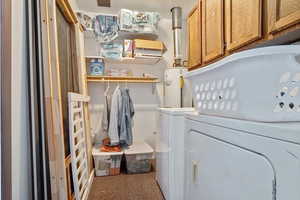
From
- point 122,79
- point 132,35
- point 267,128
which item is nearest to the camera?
point 267,128

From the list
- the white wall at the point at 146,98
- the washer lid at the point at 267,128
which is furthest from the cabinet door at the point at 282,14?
the white wall at the point at 146,98

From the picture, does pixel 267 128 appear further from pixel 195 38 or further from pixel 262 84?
pixel 195 38

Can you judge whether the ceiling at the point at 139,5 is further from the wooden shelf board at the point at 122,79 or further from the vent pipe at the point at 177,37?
the wooden shelf board at the point at 122,79

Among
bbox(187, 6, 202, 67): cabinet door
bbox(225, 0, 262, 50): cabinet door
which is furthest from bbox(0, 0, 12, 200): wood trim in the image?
bbox(187, 6, 202, 67): cabinet door

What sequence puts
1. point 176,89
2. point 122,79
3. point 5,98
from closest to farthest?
point 5,98
point 176,89
point 122,79

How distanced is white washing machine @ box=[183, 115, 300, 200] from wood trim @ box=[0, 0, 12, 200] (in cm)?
108

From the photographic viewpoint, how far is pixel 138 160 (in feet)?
8.68

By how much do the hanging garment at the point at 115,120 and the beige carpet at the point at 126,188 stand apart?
0.52m

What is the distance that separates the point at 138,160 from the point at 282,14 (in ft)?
7.59

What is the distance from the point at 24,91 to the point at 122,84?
1.99 m

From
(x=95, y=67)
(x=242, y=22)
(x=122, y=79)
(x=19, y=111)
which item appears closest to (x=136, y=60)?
(x=122, y=79)

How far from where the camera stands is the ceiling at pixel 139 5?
9.07 feet

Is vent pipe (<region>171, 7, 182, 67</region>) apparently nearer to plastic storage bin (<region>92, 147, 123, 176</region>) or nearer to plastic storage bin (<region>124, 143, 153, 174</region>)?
plastic storage bin (<region>124, 143, 153, 174</region>)

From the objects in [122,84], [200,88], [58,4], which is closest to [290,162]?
[200,88]
